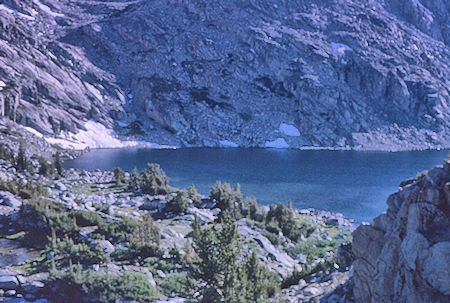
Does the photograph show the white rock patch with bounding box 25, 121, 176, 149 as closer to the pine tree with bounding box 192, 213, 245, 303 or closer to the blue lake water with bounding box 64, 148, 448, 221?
the blue lake water with bounding box 64, 148, 448, 221

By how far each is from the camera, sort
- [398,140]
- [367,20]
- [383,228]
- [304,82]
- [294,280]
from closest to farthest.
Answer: [383,228]
[294,280]
[398,140]
[304,82]
[367,20]

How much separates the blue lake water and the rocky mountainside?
35.2m

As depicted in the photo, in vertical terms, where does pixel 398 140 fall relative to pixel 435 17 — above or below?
below

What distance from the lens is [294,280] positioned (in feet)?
52.3

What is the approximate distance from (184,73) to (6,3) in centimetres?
8019

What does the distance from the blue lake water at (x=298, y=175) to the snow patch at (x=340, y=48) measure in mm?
75376

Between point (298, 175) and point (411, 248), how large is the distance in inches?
2233

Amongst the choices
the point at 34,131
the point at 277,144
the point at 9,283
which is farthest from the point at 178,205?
the point at 277,144

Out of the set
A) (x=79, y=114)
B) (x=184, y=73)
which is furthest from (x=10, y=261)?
(x=184, y=73)

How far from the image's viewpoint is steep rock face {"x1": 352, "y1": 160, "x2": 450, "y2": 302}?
7.59m

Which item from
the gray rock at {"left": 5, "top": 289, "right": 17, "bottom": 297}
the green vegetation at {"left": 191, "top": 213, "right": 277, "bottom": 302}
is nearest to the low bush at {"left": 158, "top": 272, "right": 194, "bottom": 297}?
the green vegetation at {"left": 191, "top": 213, "right": 277, "bottom": 302}

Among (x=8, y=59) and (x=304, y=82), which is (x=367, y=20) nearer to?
(x=304, y=82)

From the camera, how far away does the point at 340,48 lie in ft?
481

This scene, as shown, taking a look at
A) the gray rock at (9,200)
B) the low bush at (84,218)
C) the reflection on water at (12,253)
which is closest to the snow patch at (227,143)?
the gray rock at (9,200)
